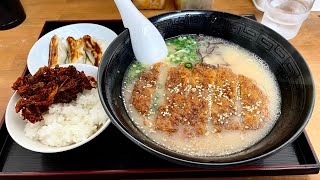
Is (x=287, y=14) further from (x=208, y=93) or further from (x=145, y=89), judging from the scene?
(x=145, y=89)

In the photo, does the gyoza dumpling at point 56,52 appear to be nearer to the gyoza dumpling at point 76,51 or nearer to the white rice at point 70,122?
the gyoza dumpling at point 76,51

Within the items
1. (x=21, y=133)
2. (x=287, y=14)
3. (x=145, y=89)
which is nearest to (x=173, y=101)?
(x=145, y=89)

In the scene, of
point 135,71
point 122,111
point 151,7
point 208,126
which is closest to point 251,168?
point 208,126

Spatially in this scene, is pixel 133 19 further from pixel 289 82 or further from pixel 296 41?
pixel 296 41

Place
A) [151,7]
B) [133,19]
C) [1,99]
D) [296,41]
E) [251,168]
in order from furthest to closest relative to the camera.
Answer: [151,7]
[296,41]
[1,99]
[133,19]
[251,168]

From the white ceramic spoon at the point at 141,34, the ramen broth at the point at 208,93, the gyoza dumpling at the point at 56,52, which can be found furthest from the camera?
the gyoza dumpling at the point at 56,52

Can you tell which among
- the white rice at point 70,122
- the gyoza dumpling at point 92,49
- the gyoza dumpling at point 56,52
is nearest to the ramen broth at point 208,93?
the white rice at point 70,122
